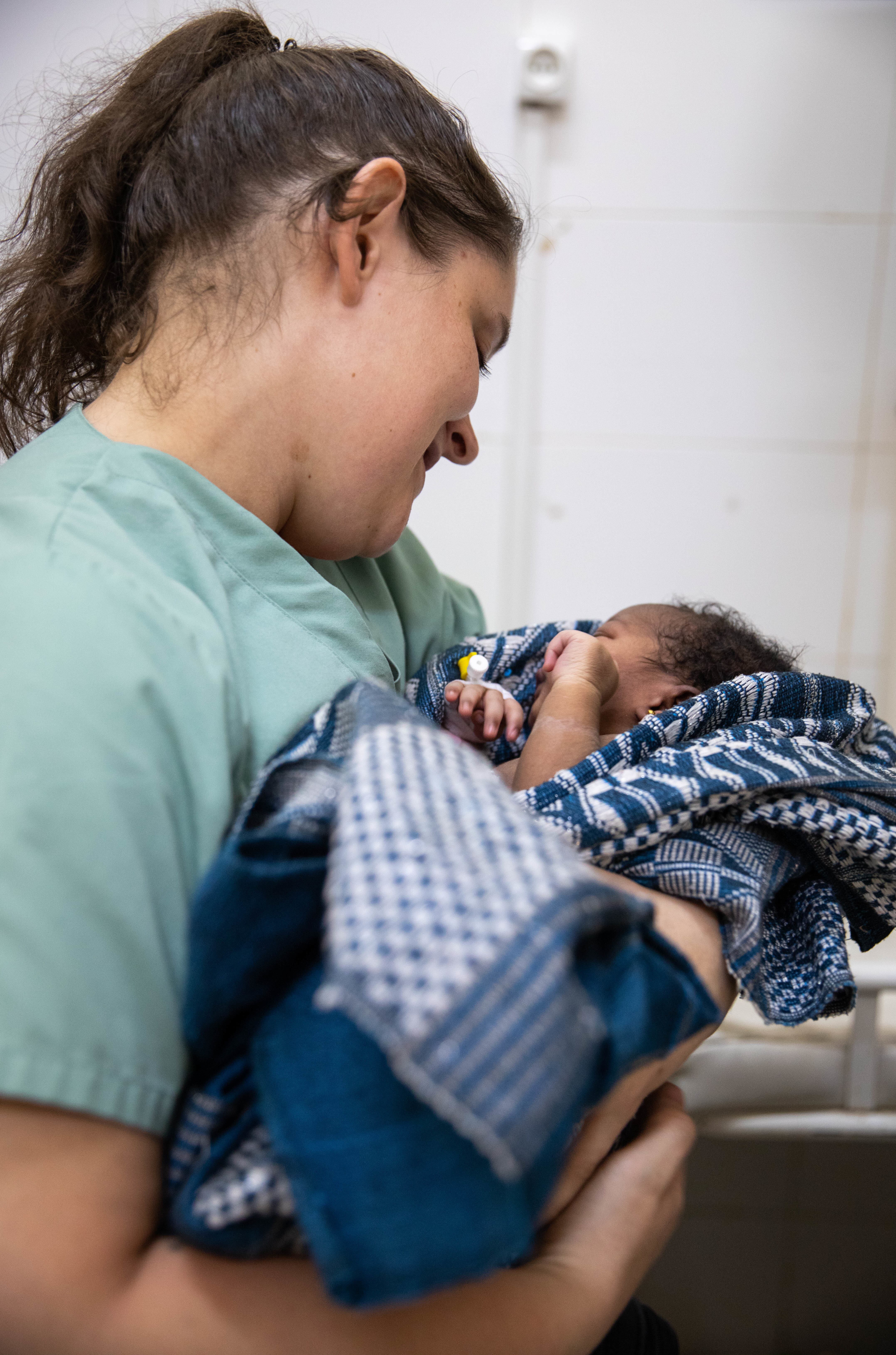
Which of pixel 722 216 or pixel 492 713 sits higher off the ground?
pixel 722 216

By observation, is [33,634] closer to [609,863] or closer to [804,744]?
[609,863]

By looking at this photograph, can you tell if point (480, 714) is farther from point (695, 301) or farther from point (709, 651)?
point (695, 301)

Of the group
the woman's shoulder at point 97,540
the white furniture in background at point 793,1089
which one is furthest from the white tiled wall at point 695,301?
the woman's shoulder at point 97,540

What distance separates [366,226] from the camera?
2.43 feet

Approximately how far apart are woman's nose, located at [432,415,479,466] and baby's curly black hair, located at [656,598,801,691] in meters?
0.33

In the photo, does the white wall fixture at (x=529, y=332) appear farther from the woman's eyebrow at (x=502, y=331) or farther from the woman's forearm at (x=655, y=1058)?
the woman's forearm at (x=655, y=1058)

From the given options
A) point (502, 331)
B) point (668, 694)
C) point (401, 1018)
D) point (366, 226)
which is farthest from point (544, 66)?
point (401, 1018)

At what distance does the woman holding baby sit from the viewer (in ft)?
1.43

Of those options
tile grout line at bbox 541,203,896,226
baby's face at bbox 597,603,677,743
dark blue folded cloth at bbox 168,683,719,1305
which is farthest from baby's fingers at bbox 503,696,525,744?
tile grout line at bbox 541,203,896,226

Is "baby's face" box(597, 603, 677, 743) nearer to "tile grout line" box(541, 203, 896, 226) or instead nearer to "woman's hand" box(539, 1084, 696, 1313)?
"woman's hand" box(539, 1084, 696, 1313)

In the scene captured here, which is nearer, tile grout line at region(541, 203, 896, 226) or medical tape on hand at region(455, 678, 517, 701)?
medical tape on hand at region(455, 678, 517, 701)

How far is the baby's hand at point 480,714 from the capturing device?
972 mm

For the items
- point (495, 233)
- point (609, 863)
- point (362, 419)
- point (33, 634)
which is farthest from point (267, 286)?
point (609, 863)

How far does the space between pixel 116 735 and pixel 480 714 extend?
1.87 ft
